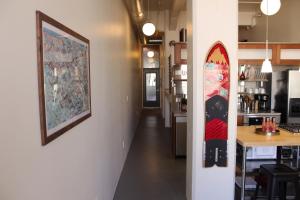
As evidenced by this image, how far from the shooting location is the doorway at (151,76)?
43.3 ft

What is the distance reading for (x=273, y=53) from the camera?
206 inches

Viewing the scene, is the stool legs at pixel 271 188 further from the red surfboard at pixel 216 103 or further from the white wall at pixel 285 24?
the white wall at pixel 285 24

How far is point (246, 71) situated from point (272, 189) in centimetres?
345

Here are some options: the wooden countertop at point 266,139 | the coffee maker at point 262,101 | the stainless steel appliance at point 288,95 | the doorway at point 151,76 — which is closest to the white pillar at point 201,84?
the wooden countertop at point 266,139

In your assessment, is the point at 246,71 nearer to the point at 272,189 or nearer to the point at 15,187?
the point at 272,189

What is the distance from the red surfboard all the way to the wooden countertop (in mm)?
237

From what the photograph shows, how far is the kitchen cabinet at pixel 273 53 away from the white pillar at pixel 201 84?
254cm

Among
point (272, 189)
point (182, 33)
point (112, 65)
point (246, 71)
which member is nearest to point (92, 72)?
point (112, 65)

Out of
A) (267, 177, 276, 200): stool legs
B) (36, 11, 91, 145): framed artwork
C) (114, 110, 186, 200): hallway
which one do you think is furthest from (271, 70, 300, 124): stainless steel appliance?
(36, 11, 91, 145): framed artwork

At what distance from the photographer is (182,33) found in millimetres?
5414

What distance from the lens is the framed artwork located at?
4.36 feet

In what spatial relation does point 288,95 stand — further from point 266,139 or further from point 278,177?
point 278,177

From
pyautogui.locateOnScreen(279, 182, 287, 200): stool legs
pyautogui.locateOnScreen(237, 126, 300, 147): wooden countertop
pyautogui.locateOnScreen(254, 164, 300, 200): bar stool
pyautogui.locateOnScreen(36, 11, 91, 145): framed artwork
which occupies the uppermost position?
pyautogui.locateOnScreen(36, 11, 91, 145): framed artwork

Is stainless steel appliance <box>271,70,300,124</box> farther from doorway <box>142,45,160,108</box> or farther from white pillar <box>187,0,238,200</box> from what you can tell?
doorway <box>142,45,160,108</box>
